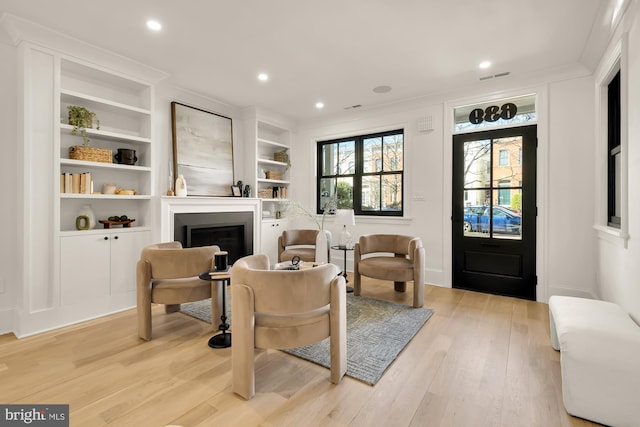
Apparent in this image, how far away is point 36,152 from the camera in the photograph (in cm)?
281

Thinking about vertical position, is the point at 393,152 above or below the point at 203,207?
above

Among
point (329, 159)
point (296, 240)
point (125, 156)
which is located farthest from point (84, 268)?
point (329, 159)

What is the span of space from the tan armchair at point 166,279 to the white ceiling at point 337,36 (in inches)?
79.6

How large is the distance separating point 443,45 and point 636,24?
1.38m

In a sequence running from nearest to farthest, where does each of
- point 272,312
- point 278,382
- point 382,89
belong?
point 272,312
point 278,382
point 382,89

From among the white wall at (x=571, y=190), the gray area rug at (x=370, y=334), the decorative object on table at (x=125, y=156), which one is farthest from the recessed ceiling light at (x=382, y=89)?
the decorative object on table at (x=125, y=156)

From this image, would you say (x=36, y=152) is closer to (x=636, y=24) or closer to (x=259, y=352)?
(x=259, y=352)

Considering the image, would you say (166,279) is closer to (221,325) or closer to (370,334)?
(221,325)

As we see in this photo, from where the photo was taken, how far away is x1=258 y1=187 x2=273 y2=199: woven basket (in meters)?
5.27

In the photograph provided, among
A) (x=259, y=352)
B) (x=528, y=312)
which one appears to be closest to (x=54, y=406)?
(x=259, y=352)

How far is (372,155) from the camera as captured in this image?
16.8ft

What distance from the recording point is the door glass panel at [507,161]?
3828 mm

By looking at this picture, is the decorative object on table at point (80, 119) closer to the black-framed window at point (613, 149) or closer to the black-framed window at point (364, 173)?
the black-framed window at point (364, 173)

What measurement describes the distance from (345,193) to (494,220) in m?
2.34
